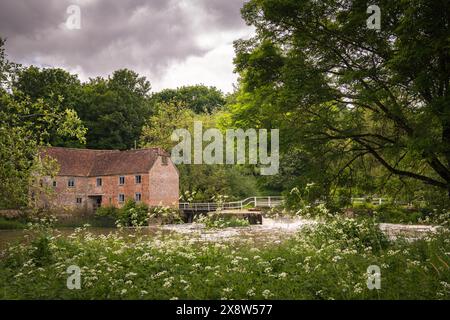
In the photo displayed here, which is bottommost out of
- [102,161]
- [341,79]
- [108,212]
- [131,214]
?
[108,212]

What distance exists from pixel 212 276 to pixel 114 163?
45.9 meters

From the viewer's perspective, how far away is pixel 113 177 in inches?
2010

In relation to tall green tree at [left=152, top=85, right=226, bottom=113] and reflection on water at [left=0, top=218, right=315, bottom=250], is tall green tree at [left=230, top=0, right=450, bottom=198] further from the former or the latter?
tall green tree at [left=152, top=85, right=226, bottom=113]

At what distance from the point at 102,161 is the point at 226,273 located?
157 feet

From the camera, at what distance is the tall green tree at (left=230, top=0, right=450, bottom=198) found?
1061 cm

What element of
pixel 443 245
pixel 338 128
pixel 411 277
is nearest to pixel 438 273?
pixel 411 277

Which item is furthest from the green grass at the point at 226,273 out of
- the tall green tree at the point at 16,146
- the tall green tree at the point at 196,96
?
the tall green tree at the point at 196,96

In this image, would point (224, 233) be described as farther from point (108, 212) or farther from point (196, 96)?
point (196, 96)

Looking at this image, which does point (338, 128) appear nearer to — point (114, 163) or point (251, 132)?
point (251, 132)

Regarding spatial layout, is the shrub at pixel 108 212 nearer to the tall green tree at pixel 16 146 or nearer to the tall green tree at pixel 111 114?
the tall green tree at pixel 111 114

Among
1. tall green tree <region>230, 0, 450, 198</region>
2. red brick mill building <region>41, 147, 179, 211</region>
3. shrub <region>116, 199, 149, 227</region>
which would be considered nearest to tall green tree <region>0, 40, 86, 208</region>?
shrub <region>116, 199, 149, 227</region>

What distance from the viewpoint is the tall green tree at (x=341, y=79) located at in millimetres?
10609

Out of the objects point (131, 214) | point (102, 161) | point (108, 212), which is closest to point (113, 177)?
point (102, 161)
